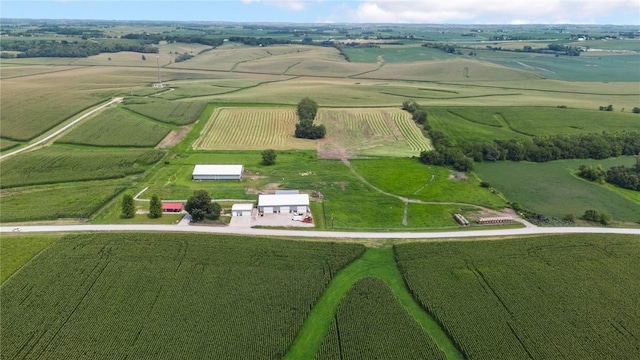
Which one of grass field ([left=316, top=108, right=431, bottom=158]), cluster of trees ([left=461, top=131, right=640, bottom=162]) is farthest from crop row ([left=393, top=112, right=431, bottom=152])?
cluster of trees ([left=461, top=131, right=640, bottom=162])

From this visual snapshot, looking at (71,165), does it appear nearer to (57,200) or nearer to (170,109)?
(57,200)

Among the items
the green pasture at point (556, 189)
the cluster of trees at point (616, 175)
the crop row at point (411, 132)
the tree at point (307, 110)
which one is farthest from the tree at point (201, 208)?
the cluster of trees at point (616, 175)

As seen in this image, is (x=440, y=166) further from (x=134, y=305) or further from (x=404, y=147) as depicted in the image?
(x=134, y=305)

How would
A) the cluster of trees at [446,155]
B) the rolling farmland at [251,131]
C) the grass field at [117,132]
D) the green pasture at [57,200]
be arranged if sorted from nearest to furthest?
the green pasture at [57,200] < the cluster of trees at [446,155] < the grass field at [117,132] < the rolling farmland at [251,131]

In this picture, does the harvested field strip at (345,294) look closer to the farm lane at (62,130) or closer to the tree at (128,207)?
the tree at (128,207)

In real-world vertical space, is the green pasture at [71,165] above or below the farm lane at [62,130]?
below

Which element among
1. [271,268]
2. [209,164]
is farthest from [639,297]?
[209,164]

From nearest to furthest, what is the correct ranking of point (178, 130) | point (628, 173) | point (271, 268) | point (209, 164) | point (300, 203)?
point (271, 268), point (300, 203), point (628, 173), point (209, 164), point (178, 130)
